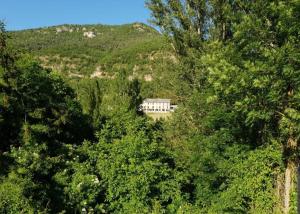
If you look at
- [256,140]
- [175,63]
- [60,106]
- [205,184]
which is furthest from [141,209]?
[175,63]

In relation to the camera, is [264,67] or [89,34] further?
[89,34]

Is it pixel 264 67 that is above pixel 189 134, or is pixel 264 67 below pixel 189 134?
above

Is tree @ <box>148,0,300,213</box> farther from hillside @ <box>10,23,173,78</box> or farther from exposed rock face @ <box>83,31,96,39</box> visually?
exposed rock face @ <box>83,31,96,39</box>

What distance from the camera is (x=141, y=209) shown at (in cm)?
1257

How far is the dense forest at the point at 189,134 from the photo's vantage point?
8.38 metres

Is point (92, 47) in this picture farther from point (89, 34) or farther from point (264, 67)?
point (264, 67)

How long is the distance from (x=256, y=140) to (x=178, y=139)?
17.1 ft

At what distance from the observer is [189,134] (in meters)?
17.9

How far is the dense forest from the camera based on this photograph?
27.5 feet

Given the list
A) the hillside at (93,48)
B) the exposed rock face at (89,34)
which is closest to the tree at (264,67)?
the hillside at (93,48)

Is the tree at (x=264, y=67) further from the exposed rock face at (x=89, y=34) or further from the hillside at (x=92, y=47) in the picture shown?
the exposed rock face at (x=89, y=34)

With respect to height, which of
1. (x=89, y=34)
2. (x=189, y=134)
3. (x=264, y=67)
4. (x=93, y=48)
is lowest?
(x=189, y=134)

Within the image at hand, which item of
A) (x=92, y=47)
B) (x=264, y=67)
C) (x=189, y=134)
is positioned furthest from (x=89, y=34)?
(x=264, y=67)

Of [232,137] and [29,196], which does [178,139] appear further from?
[29,196]
